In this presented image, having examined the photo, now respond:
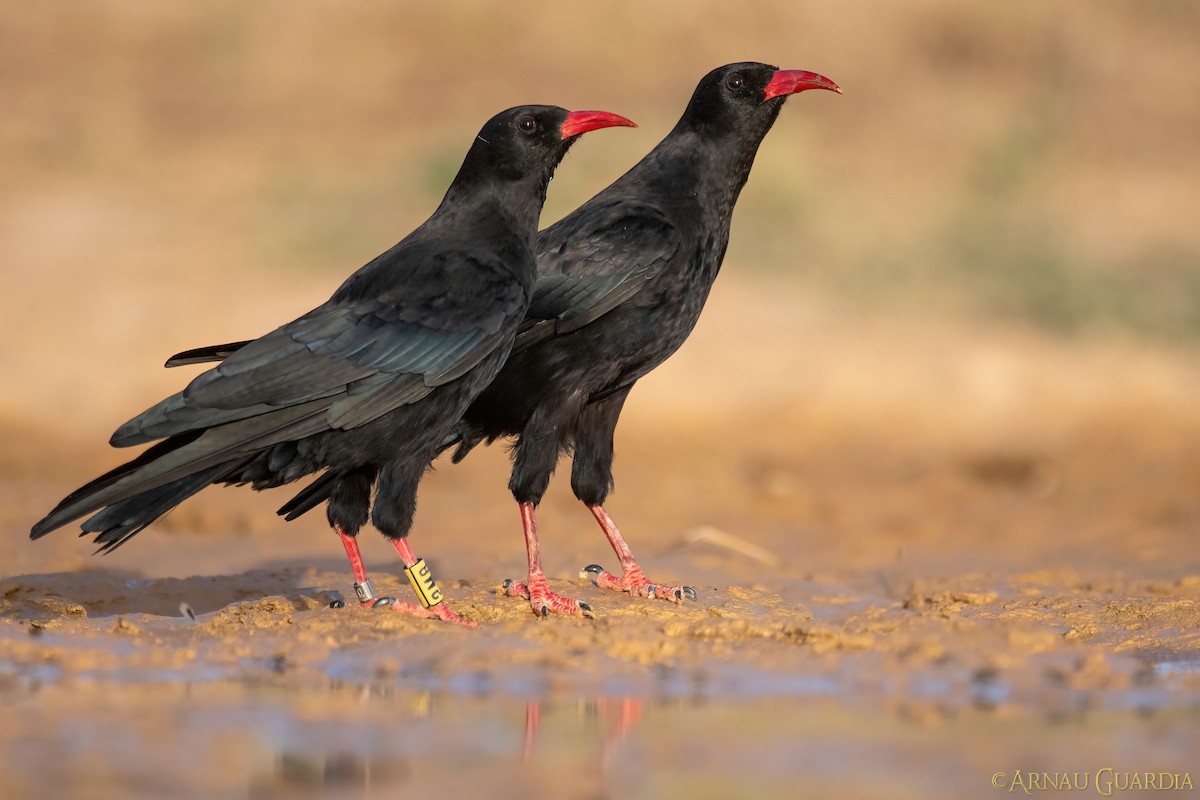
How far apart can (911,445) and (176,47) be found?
9376 mm

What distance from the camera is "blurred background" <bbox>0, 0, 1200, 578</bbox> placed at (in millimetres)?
13367

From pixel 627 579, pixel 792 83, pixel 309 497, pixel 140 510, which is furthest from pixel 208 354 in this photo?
pixel 792 83

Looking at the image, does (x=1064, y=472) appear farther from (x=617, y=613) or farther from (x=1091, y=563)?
(x=617, y=613)

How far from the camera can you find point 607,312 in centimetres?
761

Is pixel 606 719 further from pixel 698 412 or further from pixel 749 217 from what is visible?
pixel 749 217

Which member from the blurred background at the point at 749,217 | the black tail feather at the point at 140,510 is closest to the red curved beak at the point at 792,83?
the black tail feather at the point at 140,510

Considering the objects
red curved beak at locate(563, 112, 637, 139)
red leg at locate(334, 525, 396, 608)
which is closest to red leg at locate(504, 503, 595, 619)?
red leg at locate(334, 525, 396, 608)

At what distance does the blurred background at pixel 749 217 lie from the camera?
13.4 metres

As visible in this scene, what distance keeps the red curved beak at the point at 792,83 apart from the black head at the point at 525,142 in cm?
96

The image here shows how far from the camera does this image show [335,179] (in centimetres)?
1680

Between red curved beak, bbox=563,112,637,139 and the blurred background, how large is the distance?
4268 mm

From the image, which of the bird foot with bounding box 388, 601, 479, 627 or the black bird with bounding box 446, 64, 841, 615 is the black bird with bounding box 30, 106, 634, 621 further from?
the black bird with bounding box 446, 64, 841, 615

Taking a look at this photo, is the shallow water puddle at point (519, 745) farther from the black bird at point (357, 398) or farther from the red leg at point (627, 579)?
the red leg at point (627, 579)

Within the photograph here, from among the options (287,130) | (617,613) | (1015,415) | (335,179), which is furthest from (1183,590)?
(287,130)
